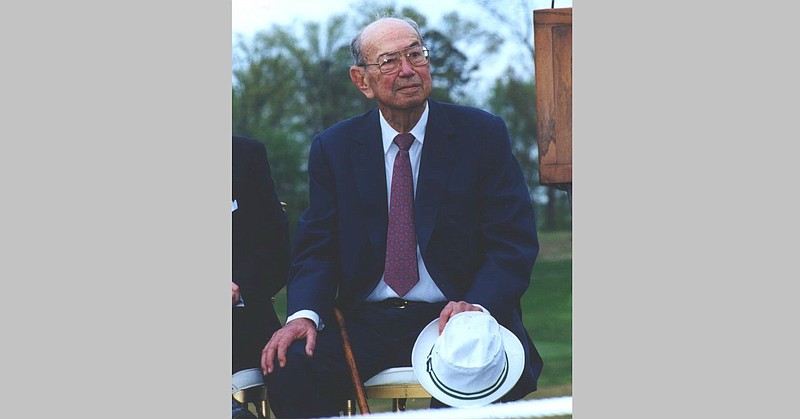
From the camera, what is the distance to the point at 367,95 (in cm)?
640

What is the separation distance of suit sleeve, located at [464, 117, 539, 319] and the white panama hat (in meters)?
0.24

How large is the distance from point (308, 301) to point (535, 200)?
3.92 ft

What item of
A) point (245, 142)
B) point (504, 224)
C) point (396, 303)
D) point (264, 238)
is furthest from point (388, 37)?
point (396, 303)

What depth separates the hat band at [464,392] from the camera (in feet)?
19.9

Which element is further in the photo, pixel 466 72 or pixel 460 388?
pixel 466 72

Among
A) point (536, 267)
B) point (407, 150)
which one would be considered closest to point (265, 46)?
point (407, 150)

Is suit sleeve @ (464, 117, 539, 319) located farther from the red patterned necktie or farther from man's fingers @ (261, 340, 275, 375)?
man's fingers @ (261, 340, 275, 375)

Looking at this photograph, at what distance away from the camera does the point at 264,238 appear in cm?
653

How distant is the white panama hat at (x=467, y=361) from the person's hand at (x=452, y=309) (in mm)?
43

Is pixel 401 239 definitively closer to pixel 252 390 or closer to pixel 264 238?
pixel 264 238

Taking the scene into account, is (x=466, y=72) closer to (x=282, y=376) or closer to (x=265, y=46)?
(x=265, y=46)

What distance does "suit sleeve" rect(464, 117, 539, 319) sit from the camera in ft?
20.7

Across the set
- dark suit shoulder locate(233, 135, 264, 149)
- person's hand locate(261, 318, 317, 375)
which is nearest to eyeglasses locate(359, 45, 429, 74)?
dark suit shoulder locate(233, 135, 264, 149)

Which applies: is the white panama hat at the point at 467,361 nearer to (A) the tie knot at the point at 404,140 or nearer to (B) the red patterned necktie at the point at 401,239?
(B) the red patterned necktie at the point at 401,239
